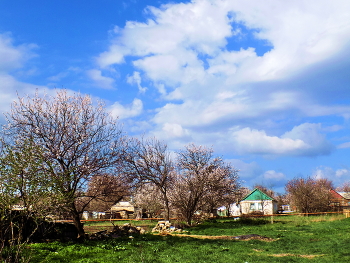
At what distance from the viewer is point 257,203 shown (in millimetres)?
61531

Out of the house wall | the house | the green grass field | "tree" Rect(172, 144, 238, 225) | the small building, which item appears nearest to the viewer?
the green grass field

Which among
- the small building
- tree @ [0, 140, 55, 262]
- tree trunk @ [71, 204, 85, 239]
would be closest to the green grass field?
tree @ [0, 140, 55, 262]

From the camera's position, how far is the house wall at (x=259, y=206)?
2336 inches

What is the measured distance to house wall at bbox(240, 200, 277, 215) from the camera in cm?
5932

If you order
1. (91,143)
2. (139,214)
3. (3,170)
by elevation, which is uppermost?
(91,143)

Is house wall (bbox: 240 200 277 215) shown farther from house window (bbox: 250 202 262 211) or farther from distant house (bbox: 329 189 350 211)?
distant house (bbox: 329 189 350 211)

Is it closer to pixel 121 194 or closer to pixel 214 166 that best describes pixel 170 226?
pixel 121 194

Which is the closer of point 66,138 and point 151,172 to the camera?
point 66,138

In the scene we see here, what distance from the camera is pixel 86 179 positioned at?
21250 millimetres

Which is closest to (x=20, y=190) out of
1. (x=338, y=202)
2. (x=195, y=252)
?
(x=195, y=252)

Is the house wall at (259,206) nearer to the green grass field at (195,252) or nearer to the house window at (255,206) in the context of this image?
the house window at (255,206)

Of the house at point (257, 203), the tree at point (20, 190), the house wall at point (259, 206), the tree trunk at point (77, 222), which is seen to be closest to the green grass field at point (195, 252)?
the tree at point (20, 190)

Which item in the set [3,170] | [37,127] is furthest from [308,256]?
[37,127]

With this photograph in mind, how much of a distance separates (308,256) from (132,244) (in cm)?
816
